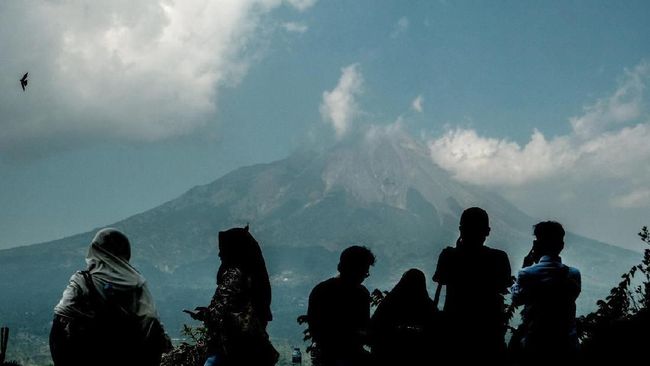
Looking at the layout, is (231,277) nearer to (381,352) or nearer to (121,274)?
(121,274)

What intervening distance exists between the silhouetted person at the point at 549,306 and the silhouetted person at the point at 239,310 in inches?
83.5

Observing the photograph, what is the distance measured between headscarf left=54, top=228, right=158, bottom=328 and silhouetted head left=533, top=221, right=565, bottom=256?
3270 millimetres

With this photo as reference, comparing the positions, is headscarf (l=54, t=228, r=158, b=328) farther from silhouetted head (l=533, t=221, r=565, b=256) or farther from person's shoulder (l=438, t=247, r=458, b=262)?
silhouetted head (l=533, t=221, r=565, b=256)

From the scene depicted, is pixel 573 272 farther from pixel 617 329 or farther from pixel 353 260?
Answer: pixel 353 260

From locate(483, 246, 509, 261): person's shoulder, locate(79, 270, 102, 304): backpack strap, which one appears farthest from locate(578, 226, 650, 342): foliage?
locate(79, 270, 102, 304): backpack strap

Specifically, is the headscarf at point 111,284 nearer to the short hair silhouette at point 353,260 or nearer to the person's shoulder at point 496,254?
the short hair silhouette at point 353,260

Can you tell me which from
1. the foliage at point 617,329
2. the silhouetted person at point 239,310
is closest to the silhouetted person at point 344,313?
the silhouetted person at point 239,310

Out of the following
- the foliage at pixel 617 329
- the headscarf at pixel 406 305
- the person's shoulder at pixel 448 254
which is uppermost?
the person's shoulder at pixel 448 254

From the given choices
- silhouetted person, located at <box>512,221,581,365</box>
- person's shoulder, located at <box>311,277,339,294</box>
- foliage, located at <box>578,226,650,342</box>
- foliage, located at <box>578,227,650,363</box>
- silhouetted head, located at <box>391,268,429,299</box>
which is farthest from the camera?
foliage, located at <box>578,226,650,342</box>

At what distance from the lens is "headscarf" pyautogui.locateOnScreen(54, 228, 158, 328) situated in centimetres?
425

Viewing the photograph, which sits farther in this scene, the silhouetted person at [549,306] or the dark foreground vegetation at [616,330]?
the dark foreground vegetation at [616,330]

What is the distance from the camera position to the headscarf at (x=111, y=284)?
425cm

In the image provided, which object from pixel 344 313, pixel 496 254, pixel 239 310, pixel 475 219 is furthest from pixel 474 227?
pixel 239 310

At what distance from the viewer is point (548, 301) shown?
14.8ft
